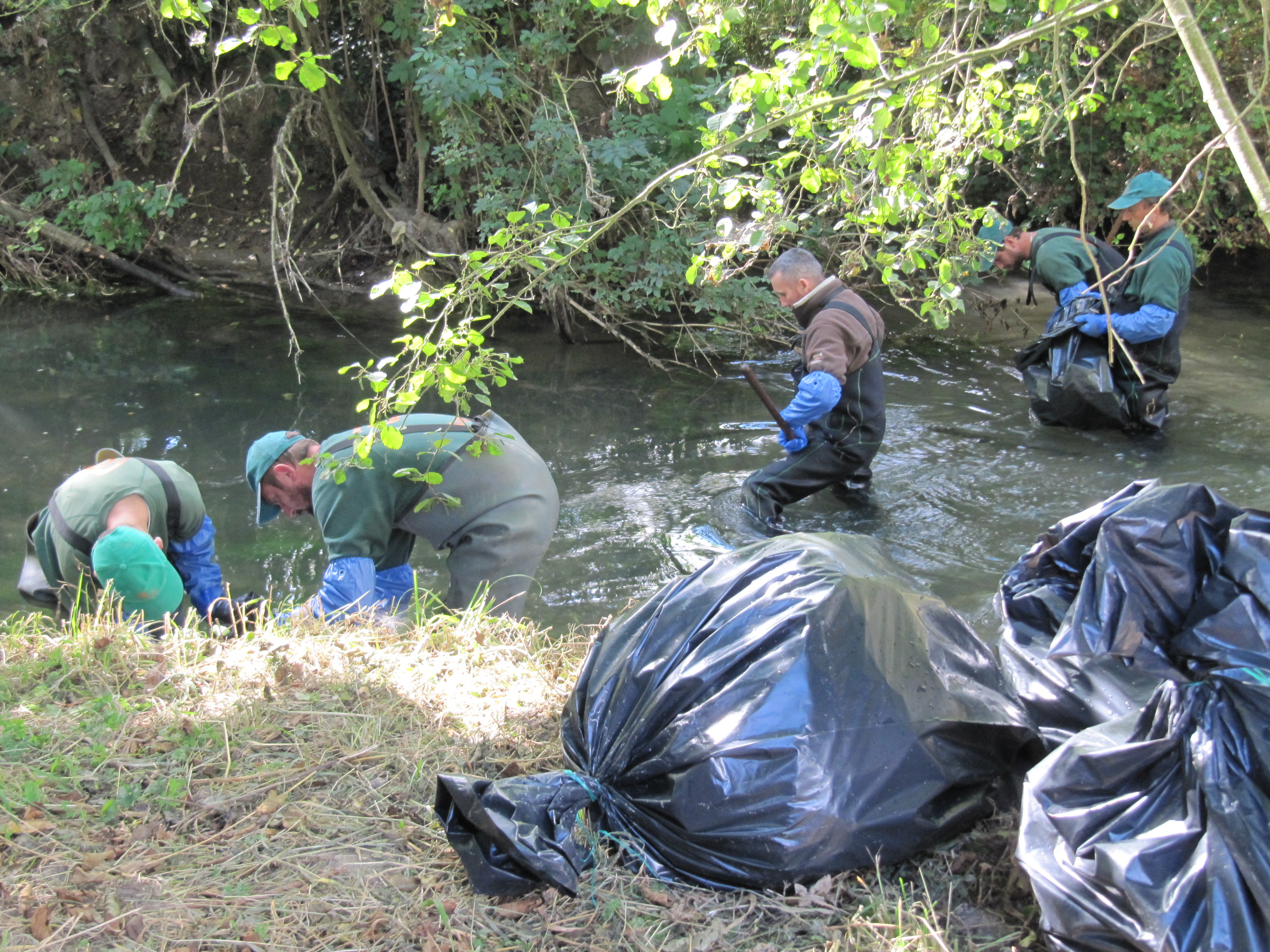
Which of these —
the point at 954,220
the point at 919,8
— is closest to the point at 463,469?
the point at 954,220

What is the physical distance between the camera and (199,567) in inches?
164

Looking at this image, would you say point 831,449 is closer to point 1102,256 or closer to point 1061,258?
point 1061,258

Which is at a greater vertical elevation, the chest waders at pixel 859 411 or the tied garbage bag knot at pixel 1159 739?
the tied garbage bag knot at pixel 1159 739

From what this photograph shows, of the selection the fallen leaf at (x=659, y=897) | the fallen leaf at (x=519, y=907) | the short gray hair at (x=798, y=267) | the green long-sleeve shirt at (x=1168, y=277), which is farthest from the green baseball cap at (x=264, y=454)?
the green long-sleeve shirt at (x=1168, y=277)

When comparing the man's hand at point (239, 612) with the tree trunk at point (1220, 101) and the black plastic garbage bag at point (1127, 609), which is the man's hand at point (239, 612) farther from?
the tree trunk at point (1220, 101)

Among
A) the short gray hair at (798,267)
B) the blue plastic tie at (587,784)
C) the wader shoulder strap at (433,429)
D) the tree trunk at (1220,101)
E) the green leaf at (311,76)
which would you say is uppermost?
the green leaf at (311,76)

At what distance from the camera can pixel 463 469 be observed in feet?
13.0

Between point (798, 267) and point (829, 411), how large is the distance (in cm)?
84

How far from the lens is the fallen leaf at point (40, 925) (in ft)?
6.31

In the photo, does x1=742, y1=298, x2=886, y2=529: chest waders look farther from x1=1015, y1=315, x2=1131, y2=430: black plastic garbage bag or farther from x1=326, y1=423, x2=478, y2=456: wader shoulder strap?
x1=326, y1=423, x2=478, y2=456: wader shoulder strap

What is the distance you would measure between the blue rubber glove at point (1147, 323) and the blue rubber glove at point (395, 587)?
440 cm

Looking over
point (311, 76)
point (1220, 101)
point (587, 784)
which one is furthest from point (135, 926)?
point (1220, 101)

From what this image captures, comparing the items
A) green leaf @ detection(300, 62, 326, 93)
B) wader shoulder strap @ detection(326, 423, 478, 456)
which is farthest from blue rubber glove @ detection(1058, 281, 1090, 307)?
green leaf @ detection(300, 62, 326, 93)

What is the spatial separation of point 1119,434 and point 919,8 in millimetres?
2995
